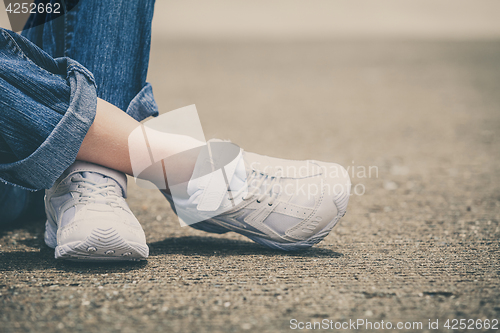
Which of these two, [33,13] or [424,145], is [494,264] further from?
[424,145]

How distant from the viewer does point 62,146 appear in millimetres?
679

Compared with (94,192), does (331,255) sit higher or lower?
lower

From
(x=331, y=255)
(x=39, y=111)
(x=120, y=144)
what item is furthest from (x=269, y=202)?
(x=39, y=111)

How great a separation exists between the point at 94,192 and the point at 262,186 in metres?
0.31

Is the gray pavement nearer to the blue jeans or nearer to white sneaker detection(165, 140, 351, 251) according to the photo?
white sneaker detection(165, 140, 351, 251)

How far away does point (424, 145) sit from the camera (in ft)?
6.44

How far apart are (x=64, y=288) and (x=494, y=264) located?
739 mm

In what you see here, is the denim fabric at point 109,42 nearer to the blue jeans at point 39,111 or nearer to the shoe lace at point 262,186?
the blue jeans at point 39,111

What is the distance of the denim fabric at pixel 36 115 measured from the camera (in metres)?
0.67

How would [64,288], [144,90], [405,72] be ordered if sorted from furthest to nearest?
[405,72] → [144,90] → [64,288]

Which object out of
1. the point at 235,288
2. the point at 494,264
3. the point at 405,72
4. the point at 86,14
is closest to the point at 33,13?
the point at 86,14

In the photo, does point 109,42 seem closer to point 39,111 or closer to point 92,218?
point 39,111

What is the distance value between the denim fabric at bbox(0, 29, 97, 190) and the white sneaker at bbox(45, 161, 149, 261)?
6cm

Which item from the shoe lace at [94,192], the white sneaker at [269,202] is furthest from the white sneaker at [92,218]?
the white sneaker at [269,202]
